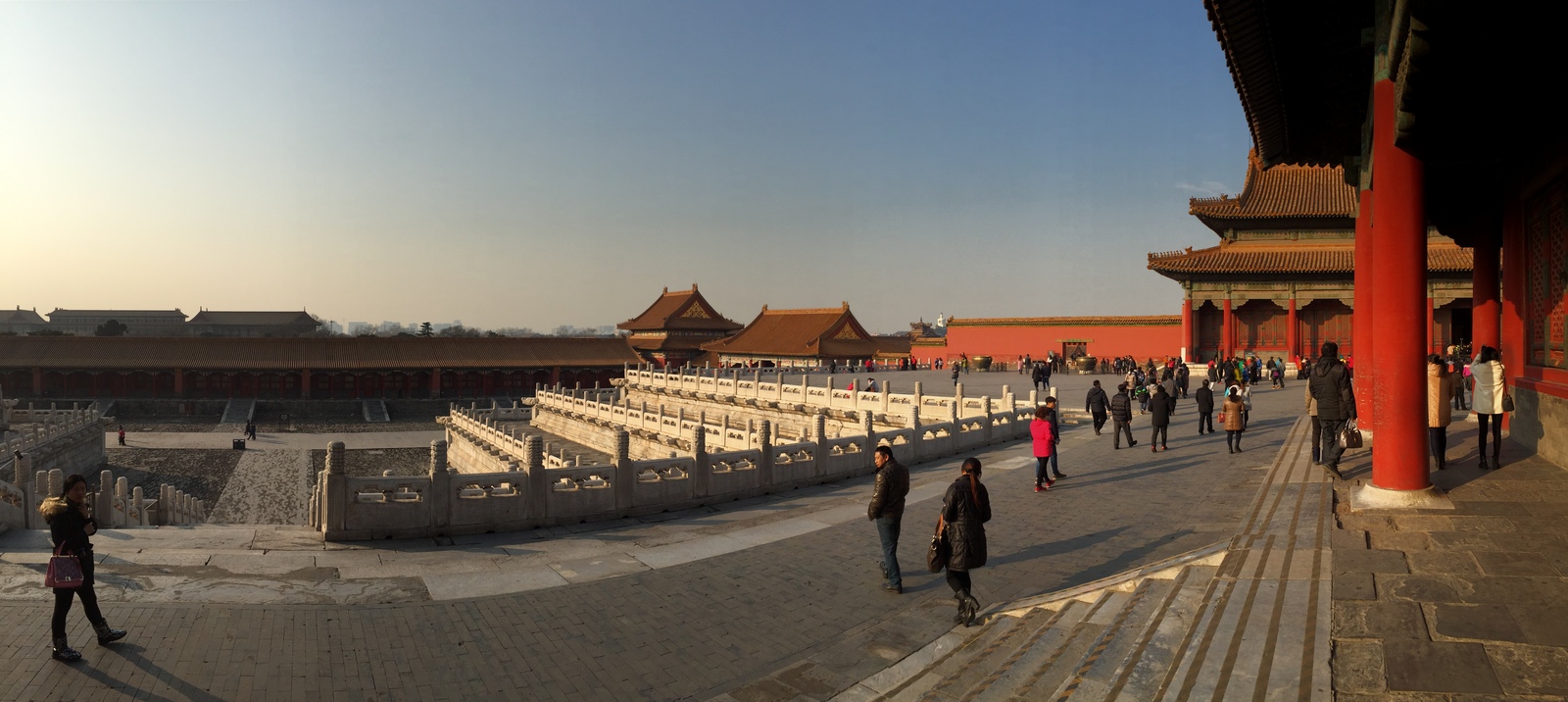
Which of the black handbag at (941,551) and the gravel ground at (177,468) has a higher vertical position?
the black handbag at (941,551)

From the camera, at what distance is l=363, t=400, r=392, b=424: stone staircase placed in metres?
43.1

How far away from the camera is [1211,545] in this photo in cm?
698

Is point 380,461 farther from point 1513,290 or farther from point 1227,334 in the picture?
point 1227,334

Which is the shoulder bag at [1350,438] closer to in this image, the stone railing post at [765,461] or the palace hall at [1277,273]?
the stone railing post at [765,461]

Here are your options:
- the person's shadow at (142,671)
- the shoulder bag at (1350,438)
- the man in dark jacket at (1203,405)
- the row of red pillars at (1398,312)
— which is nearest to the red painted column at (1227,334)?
the man in dark jacket at (1203,405)

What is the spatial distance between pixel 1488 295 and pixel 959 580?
1040 cm

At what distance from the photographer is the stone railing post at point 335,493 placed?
8.50 m

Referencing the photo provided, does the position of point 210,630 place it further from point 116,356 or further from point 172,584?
point 116,356

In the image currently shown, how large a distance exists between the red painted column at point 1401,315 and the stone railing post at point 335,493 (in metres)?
10.0

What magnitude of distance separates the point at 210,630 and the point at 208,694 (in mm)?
1120

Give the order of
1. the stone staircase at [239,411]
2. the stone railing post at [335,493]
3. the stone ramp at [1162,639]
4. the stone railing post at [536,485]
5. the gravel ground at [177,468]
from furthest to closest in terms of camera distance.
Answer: the stone staircase at [239,411] < the gravel ground at [177,468] < the stone railing post at [536,485] < the stone railing post at [335,493] < the stone ramp at [1162,639]

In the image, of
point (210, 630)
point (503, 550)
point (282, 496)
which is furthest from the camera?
point (282, 496)

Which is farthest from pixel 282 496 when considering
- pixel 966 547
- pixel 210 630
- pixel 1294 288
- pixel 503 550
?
pixel 1294 288

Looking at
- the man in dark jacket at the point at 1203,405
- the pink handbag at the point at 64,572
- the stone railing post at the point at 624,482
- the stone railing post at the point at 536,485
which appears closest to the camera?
Answer: the pink handbag at the point at 64,572
